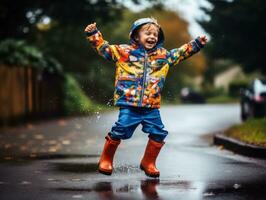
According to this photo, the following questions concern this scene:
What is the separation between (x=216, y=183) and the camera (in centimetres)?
639

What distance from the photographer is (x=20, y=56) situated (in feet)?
66.4

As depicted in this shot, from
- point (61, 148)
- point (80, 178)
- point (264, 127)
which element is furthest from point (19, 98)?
point (80, 178)

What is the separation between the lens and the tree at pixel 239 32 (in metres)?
26.2

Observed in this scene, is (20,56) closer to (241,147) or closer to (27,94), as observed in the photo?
(27,94)

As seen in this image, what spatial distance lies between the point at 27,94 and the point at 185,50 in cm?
1383

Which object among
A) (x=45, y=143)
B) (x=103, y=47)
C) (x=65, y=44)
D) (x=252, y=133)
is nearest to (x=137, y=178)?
(x=103, y=47)

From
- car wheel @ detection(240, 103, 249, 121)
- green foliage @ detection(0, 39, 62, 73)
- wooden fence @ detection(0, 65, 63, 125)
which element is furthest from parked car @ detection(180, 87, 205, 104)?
green foliage @ detection(0, 39, 62, 73)

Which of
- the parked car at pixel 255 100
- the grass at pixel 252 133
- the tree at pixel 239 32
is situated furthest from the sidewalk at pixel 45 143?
the tree at pixel 239 32

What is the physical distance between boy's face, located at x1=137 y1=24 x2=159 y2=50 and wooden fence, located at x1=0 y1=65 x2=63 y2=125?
A: 1141 centimetres

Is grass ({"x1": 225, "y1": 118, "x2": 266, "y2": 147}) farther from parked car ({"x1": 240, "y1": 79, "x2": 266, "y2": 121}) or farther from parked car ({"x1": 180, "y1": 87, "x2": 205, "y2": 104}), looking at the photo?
parked car ({"x1": 180, "y1": 87, "x2": 205, "y2": 104})

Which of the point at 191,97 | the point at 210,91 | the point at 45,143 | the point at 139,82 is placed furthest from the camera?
the point at 210,91

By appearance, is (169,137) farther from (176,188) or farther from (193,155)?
(176,188)

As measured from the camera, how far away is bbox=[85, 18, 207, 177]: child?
675 centimetres

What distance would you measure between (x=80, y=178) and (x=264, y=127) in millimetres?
5186
